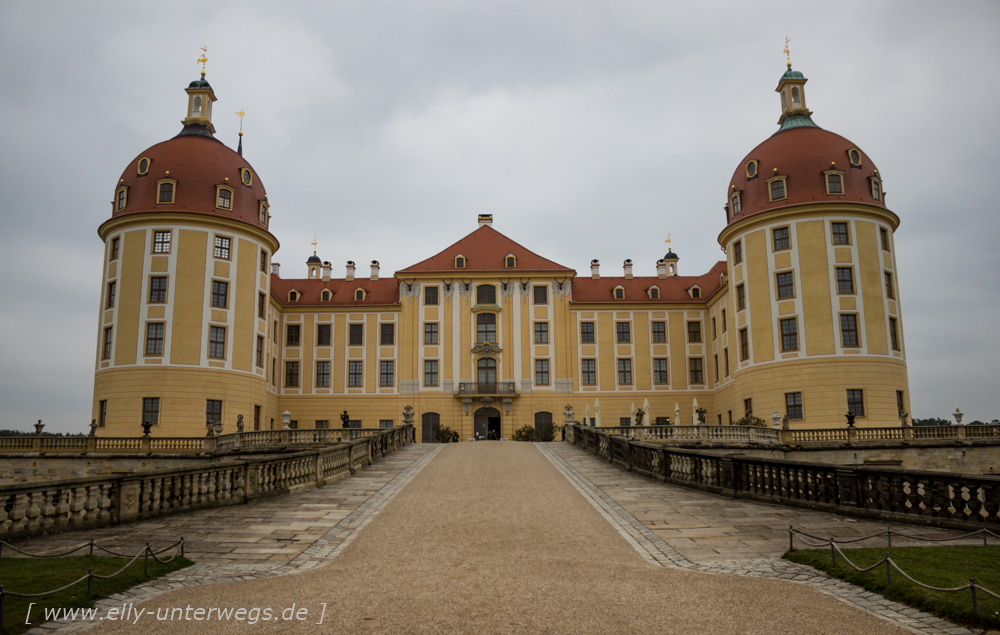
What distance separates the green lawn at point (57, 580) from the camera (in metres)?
6.79

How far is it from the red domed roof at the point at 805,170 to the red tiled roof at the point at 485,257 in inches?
564

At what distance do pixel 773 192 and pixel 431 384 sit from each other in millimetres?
24604

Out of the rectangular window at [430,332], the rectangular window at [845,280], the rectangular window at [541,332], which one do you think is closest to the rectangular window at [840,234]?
the rectangular window at [845,280]

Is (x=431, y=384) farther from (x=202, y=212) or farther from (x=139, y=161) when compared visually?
(x=139, y=161)

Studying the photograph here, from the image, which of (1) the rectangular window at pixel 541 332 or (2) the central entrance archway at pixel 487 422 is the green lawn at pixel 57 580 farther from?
(1) the rectangular window at pixel 541 332

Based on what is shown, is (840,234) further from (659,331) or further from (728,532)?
(728,532)

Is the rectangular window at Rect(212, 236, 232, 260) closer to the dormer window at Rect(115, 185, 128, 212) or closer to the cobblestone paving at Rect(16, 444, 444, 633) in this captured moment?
the dormer window at Rect(115, 185, 128, 212)

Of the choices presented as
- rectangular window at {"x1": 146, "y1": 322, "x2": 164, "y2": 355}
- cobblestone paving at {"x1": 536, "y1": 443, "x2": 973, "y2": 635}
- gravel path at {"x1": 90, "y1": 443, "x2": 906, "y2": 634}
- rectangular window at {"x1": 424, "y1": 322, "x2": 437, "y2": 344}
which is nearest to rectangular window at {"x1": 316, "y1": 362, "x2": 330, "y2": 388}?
rectangular window at {"x1": 424, "y1": 322, "x2": 437, "y2": 344}

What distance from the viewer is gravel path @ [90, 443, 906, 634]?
700 centimetres

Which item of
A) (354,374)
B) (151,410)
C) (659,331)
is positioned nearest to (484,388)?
(354,374)

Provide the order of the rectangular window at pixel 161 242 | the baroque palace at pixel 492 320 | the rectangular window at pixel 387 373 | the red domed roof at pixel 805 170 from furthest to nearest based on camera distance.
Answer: the rectangular window at pixel 387 373 < the rectangular window at pixel 161 242 < the red domed roof at pixel 805 170 < the baroque palace at pixel 492 320

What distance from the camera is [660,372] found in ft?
167

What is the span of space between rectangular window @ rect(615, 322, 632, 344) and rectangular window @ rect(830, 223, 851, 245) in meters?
16.0

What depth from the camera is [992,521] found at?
1066 centimetres
